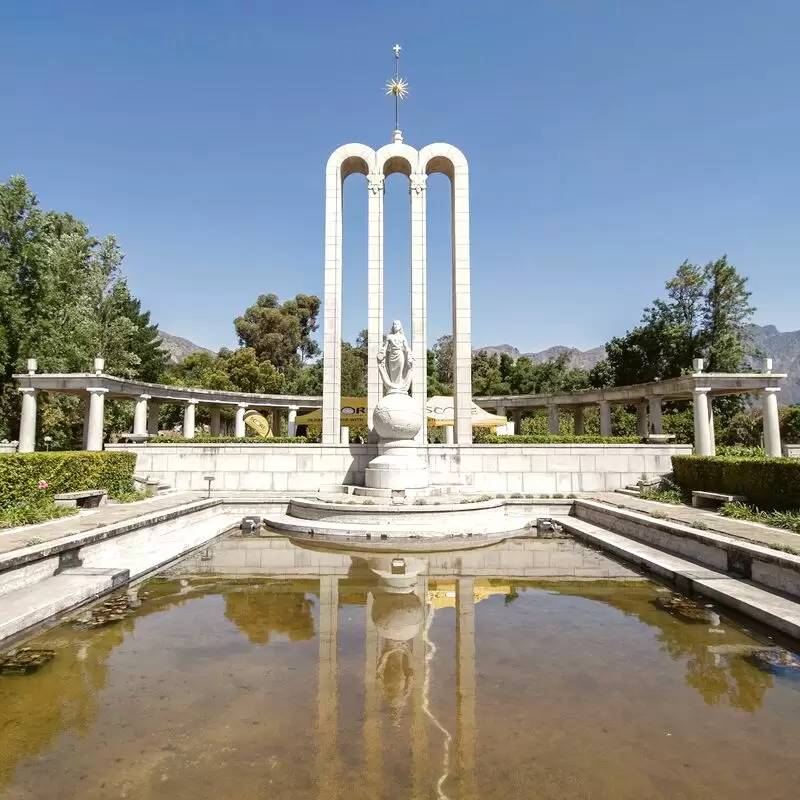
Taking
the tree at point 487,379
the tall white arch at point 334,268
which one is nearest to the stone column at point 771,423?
the tall white arch at point 334,268

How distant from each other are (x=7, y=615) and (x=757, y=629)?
8.31 m

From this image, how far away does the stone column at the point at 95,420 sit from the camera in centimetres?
2225

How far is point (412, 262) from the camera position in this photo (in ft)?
66.5

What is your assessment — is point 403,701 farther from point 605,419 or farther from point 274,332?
point 274,332

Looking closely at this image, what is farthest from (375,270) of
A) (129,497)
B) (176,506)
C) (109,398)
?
(109,398)

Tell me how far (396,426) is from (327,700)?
11.8 m

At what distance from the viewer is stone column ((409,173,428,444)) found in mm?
19656

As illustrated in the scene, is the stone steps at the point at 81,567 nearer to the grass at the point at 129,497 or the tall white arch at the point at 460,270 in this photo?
the grass at the point at 129,497

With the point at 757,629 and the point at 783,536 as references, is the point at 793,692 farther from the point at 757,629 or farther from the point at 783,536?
the point at 783,536

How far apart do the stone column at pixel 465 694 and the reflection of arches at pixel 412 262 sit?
511 inches

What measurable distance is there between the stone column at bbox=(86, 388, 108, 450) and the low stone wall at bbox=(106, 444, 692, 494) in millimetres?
6040

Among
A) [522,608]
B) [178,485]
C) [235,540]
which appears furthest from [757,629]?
[178,485]

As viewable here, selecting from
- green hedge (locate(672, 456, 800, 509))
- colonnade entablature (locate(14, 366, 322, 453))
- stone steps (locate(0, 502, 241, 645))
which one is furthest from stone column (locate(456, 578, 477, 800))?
colonnade entablature (locate(14, 366, 322, 453))

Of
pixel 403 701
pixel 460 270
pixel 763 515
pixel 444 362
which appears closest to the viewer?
pixel 403 701
